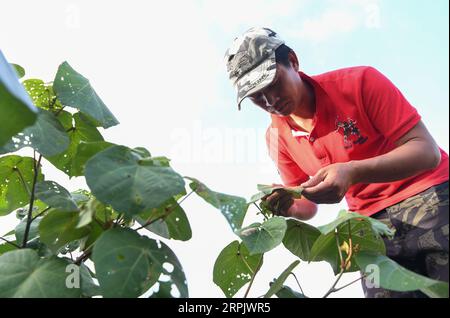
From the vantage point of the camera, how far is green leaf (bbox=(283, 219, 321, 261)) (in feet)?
3.40

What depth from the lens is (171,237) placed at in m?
1.00

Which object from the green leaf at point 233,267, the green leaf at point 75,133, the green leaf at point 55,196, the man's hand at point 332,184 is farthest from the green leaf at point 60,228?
the man's hand at point 332,184

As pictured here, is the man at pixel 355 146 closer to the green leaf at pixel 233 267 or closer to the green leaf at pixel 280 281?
the green leaf at pixel 233 267

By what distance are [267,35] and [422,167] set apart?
0.69m

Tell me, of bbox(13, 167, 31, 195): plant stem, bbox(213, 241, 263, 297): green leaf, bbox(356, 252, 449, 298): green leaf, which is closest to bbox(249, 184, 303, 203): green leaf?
bbox(213, 241, 263, 297): green leaf

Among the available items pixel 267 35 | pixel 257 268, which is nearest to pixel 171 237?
pixel 257 268

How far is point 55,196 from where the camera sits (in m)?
0.88

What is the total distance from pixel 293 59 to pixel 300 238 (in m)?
0.83

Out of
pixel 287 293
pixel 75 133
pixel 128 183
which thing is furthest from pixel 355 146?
pixel 128 183

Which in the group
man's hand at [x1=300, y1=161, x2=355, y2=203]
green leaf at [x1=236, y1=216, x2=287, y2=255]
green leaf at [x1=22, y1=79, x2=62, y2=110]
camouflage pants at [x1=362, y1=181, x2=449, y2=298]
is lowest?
camouflage pants at [x1=362, y1=181, x2=449, y2=298]

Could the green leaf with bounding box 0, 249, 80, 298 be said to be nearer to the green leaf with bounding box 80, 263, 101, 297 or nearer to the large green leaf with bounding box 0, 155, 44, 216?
the green leaf with bounding box 80, 263, 101, 297

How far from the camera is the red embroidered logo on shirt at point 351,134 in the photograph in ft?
4.99

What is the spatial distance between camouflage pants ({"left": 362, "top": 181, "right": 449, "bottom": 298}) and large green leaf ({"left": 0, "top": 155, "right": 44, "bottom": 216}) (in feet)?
3.13
